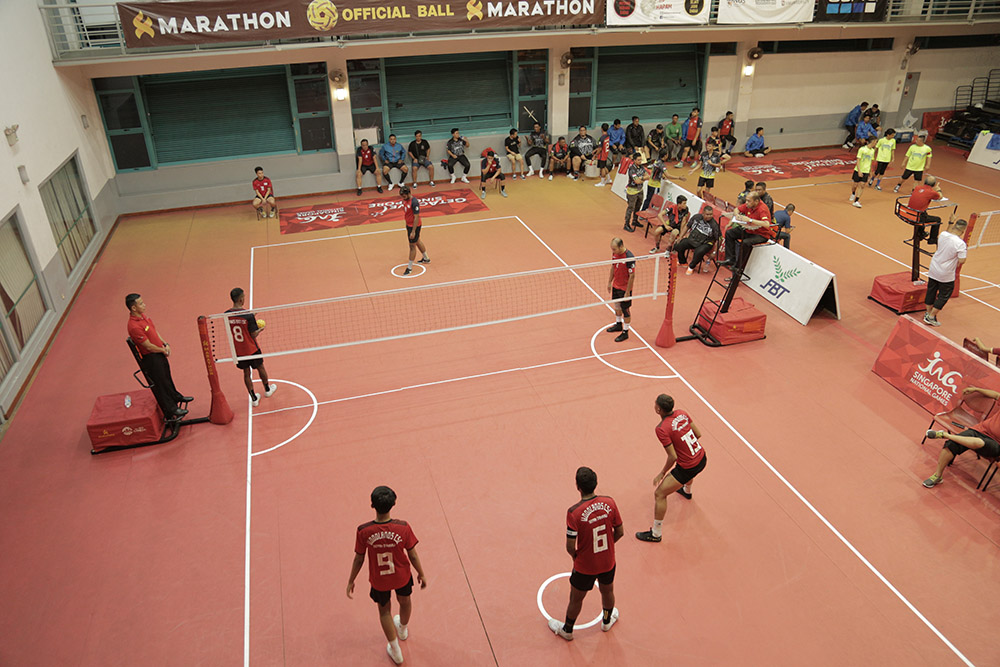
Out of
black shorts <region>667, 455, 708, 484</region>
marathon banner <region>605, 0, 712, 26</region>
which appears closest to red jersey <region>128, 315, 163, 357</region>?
black shorts <region>667, 455, 708, 484</region>

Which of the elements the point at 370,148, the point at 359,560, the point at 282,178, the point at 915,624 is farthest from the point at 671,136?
the point at 359,560

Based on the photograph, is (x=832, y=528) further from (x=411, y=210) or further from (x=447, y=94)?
(x=447, y=94)

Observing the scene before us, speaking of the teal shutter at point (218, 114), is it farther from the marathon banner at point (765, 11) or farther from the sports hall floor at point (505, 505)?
the marathon banner at point (765, 11)

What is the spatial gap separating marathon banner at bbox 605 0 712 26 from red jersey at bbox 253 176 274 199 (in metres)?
10.8

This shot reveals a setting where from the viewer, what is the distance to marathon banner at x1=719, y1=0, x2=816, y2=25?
20.2 metres

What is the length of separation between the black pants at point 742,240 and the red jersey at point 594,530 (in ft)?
28.9

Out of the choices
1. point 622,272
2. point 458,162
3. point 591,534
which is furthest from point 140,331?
point 458,162

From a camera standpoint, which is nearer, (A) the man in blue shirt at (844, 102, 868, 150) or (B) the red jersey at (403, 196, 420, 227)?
(B) the red jersey at (403, 196, 420, 227)

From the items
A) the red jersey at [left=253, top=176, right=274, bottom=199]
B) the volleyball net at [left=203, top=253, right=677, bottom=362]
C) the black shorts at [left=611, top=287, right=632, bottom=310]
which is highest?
the red jersey at [left=253, top=176, right=274, bottom=199]

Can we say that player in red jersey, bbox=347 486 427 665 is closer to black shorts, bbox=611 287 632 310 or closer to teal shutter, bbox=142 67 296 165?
black shorts, bbox=611 287 632 310

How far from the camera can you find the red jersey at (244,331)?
9594 millimetres

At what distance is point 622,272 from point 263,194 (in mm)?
11934

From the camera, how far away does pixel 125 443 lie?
927 centimetres

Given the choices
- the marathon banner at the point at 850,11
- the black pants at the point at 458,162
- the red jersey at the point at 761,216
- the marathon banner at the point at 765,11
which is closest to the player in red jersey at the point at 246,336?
the red jersey at the point at 761,216
